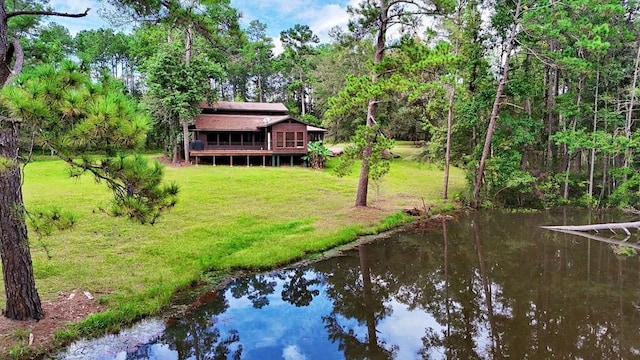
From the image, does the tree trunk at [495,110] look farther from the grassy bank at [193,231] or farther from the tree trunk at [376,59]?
the tree trunk at [376,59]

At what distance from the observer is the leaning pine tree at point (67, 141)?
4527 millimetres

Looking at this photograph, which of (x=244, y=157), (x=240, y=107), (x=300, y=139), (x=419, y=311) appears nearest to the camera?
(x=419, y=311)

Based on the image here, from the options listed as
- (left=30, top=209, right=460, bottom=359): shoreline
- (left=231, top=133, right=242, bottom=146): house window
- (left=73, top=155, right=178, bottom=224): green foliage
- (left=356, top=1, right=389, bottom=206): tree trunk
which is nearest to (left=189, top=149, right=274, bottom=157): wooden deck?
(left=231, top=133, right=242, bottom=146): house window

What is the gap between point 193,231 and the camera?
1220 centimetres

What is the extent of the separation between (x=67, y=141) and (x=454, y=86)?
1574 centimetres

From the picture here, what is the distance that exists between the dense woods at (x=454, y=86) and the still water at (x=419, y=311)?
2.40 m

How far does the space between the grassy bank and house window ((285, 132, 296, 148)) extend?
5.24 meters

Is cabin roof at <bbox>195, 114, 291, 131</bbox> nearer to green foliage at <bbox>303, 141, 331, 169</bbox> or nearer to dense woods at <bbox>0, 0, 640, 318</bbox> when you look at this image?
dense woods at <bbox>0, 0, 640, 318</bbox>

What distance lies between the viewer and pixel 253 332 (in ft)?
22.8

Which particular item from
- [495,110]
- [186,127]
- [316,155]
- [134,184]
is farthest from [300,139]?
[134,184]

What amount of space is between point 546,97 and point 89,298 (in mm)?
20900

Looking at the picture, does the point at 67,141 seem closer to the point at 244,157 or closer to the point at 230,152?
the point at 230,152

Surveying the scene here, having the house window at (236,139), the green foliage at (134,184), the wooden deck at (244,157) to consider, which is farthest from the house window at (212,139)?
the green foliage at (134,184)

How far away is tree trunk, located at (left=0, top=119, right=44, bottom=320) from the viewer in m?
5.45
